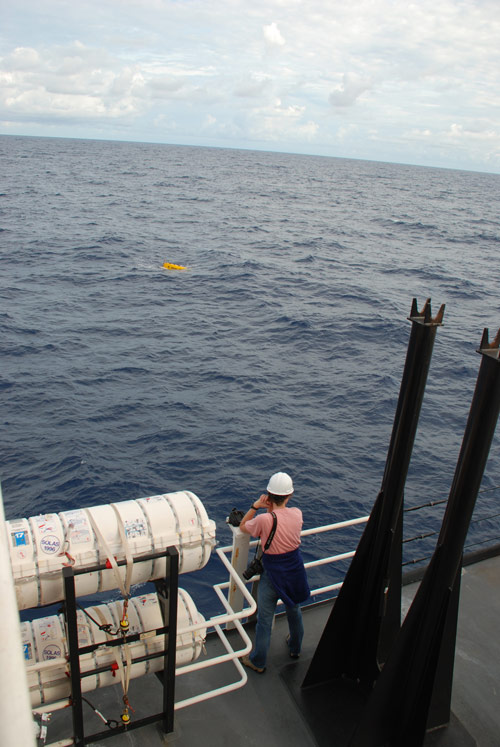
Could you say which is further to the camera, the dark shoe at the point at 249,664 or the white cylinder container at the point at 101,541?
the dark shoe at the point at 249,664

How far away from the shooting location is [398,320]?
104ft

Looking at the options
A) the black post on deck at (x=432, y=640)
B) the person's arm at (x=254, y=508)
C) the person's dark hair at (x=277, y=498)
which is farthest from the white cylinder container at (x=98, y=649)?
the black post on deck at (x=432, y=640)

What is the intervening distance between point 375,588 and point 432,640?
0.74 meters

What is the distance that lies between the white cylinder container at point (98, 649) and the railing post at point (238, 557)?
2.48 feet

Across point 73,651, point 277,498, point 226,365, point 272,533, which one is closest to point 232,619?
point 272,533

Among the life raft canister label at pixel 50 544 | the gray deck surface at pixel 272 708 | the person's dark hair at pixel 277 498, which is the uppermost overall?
the life raft canister label at pixel 50 544

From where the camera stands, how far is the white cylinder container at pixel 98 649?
456 cm

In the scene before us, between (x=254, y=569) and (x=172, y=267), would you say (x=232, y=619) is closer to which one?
(x=254, y=569)

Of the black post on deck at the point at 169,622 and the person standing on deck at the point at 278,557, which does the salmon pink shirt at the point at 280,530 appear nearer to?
the person standing on deck at the point at 278,557

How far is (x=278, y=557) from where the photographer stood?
5.44 metres

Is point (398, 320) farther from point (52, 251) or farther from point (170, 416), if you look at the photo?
point (52, 251)

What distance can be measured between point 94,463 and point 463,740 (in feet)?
41.0

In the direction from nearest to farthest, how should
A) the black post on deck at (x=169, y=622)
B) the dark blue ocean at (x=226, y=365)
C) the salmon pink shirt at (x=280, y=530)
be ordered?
1. the black post on deck at (x=169, y=622)
2. the salmon pink shirt at (x=280, y=530)
3. the dark blue ocean at (x=226, y=365)

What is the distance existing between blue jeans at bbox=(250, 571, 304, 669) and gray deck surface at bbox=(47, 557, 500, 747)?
0.25 metres
